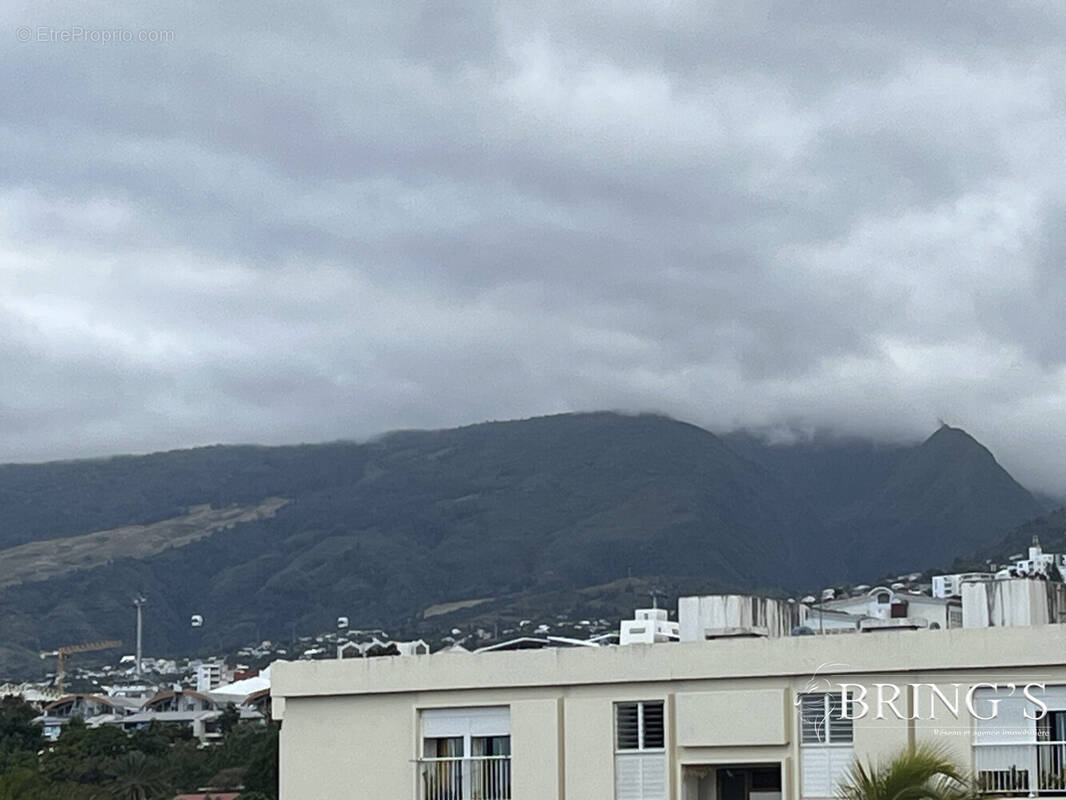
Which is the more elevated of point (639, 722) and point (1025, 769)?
point (639, 722)

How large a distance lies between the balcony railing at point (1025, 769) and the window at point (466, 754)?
7497 mm

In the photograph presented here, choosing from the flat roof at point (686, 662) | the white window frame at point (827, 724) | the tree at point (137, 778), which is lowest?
the tree at point (137, 778)

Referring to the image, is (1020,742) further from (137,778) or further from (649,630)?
(137,778)

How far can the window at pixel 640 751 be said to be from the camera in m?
29.7

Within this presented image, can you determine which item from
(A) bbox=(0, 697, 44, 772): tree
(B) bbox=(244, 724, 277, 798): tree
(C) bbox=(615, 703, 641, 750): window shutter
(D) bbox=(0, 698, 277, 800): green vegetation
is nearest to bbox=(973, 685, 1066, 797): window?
(C) bbox=(615, 703, 641, 750): window shutter

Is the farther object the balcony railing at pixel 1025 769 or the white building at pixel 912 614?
the white building at pixel 912 614

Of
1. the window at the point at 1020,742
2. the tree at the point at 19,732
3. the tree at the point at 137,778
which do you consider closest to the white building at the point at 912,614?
the window at the point at 1020,742

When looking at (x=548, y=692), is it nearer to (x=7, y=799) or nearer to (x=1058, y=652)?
(x=1058, y=652)

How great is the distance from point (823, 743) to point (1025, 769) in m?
2.94

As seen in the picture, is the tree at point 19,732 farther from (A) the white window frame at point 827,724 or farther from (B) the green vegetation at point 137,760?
(A) the white window frame at point 827,724

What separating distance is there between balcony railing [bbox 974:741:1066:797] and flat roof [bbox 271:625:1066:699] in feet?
3.61

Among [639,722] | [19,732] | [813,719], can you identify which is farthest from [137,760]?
[813,719]

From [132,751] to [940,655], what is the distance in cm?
7496

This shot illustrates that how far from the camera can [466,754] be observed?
3122 centimetres
